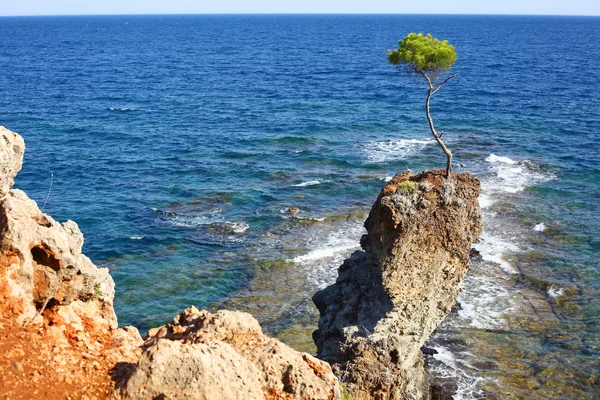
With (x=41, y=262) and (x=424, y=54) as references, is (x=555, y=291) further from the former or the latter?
(x=41, y=262)

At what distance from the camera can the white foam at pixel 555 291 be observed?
3991 cm

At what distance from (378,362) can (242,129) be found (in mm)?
60322

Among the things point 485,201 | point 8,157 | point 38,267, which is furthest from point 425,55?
point 485,201

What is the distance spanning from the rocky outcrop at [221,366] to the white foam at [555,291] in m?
26.7

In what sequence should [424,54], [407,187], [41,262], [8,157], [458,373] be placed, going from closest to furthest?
1. [41,262]
2. [8,157]
3. [407,187]
4. [458,373]
5. [424,54]

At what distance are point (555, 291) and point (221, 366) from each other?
102 ft

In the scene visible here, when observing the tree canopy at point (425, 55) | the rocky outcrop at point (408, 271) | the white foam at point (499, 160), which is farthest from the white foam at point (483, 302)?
the white foam at point (499, 160)

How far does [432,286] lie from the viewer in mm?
28906

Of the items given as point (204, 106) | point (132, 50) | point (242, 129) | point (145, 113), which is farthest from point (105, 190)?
point (132, 50)

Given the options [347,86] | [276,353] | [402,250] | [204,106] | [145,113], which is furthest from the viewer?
[347,86]

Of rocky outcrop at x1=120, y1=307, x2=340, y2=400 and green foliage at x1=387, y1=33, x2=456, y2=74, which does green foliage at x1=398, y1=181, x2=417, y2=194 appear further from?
rocky outcrop at x1=120, y1=307, x2=340, y2=400

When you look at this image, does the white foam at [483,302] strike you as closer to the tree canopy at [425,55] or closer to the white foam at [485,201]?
the tree canopy at [425,55]

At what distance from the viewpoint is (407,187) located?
1092 inches

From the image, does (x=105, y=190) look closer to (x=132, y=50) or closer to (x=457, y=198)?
(x=457, y=198)
